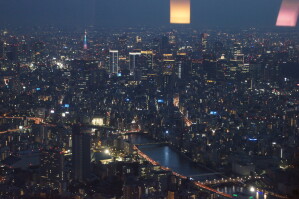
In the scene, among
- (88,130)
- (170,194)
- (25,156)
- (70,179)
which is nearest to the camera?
(170,194)

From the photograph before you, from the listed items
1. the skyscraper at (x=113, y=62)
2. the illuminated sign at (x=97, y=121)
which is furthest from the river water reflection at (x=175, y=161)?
the skyscraper at (x=113, y=62)

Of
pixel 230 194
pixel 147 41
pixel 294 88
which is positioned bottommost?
pixel 230 194

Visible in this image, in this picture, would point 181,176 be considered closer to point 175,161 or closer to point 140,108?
point 175,161

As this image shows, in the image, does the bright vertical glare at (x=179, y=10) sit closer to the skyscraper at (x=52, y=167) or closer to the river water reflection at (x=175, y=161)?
the river water reflection at (x=175, y=161)

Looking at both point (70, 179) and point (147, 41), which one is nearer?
point (70, 179)

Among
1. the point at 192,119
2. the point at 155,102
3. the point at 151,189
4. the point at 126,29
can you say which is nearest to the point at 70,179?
the point at 151,189

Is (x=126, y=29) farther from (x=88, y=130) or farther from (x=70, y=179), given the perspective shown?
(x=70, y=179)

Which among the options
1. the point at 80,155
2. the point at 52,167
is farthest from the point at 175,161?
the point at 52,167
